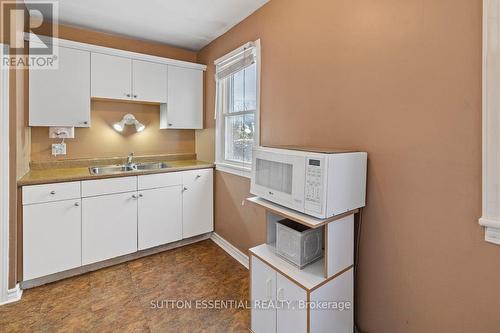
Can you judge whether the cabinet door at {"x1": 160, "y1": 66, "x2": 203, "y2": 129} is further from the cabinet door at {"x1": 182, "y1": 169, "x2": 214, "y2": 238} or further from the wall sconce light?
the cabinet door at {"x1": 182, "y1": 169, "x2": 214, "y2": 238}

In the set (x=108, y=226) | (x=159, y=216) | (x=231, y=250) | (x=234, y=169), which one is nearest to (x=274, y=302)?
(x=231, y=250)

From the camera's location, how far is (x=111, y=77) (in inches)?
105

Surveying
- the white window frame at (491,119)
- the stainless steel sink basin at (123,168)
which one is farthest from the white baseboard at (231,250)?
the white window frame at (491,119)

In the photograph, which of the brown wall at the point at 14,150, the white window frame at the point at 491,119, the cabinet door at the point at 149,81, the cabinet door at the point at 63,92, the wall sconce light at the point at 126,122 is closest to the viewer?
the white window frame at the point at 491,119

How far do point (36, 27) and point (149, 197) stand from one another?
1.98m

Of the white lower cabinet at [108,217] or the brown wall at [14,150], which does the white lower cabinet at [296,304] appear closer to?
the white lower cabinet at [108,217]

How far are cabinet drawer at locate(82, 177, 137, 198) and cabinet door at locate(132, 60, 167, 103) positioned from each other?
0.95m

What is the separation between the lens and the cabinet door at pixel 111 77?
8.46 feet

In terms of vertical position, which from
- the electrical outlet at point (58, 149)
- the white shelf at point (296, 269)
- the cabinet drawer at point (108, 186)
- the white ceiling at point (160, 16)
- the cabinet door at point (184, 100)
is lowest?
the white shelf at point (296, 269)

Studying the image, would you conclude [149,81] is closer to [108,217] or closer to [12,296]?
[108,217]

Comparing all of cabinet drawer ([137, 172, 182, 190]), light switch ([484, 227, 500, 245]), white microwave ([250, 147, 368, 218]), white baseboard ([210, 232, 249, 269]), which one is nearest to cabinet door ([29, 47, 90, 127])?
cabinet drawer ([137, 172, 182, 190])

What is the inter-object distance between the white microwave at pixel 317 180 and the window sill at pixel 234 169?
87 centimetres

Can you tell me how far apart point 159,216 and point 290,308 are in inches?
70.1

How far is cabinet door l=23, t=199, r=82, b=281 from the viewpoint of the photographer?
2.08m
